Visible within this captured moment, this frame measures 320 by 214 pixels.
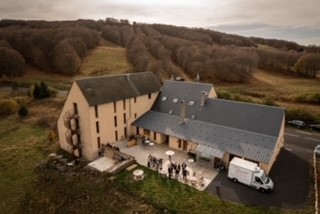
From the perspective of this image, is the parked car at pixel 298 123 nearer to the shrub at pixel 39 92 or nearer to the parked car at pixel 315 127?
the parked car at pixel 315 127

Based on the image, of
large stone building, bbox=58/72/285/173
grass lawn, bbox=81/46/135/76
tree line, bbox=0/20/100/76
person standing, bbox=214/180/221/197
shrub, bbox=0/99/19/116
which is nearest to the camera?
person standing, bbox=214/180/221/197

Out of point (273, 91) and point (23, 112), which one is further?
point (273, 91)

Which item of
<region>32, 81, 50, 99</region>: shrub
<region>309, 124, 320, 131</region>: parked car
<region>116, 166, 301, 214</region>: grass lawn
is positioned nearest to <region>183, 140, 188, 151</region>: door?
<region>116, 166, 301, 214</region>: grass lawn

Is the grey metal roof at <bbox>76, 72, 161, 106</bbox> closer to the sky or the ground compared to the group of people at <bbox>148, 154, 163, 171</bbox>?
closer to the sky

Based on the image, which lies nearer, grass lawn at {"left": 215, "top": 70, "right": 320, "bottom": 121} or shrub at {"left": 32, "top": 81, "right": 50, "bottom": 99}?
grass lawn at {"left": 215, "top": 70, "right": 320, "bottom": 121}

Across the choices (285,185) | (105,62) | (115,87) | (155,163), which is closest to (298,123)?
(285,185)

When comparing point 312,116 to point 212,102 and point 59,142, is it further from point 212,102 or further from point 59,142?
point 59,142

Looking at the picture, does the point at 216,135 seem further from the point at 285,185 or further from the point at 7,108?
the point at 7,108

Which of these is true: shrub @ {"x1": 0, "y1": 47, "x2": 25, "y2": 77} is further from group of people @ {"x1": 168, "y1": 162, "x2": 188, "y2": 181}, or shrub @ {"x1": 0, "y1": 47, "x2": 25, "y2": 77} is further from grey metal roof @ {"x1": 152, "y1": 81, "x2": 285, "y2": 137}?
group of people @ {"x1": 168, "y1": 162, "x2": 188, "y2": 181}
